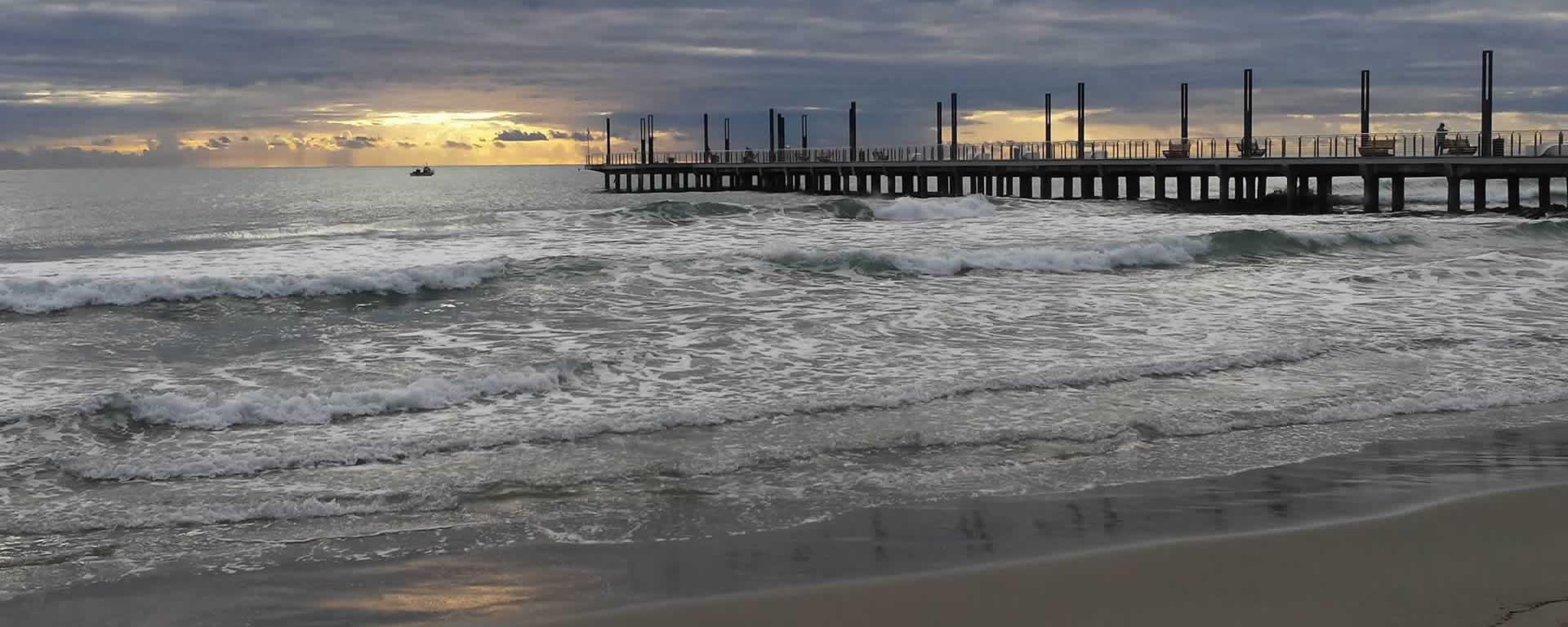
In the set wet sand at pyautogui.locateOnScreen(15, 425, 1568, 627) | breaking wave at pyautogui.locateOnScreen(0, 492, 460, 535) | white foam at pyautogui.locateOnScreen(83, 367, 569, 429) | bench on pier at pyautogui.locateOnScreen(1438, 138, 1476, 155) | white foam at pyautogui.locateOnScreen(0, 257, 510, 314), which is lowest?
wet sand at pyautogui.locateOnScreen(15, 425, 1568, 627)

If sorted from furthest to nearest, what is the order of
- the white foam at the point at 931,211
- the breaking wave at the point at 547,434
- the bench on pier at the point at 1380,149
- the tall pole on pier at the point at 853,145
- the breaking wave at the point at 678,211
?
1. the tall pole on pier at the point at 853,145
2. the white foam at the point at 931,211
3. the bench on pier at the point at 1380,149
4. the breaking wave at the point at 678,211
5. the breaking wave at the point at 547,434

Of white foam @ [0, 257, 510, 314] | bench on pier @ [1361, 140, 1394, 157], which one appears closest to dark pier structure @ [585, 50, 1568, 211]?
bench on pier @ [1361, 140, 1394, 157]

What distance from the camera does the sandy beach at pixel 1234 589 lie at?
14.4ft

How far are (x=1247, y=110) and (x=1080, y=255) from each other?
90.6 feet

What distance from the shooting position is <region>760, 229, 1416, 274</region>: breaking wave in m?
19.2

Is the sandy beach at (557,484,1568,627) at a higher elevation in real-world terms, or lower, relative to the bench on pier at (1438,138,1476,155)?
lower

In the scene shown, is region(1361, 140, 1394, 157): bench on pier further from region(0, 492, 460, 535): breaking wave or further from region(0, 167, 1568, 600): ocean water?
region(0, 492, 460, 535): breaking wave

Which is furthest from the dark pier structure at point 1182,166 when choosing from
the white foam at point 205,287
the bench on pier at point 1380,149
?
the white foam at point 205,287

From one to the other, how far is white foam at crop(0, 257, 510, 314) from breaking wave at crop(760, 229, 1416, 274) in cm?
504

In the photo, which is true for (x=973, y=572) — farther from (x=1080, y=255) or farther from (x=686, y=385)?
(x=1080, y=255)

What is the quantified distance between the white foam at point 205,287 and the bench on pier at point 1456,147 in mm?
31280

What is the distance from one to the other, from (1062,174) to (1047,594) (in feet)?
153

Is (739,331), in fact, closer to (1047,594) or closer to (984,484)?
(984,484)

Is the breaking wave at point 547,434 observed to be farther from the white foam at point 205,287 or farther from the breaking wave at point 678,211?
the breaking wave at point 678,211
